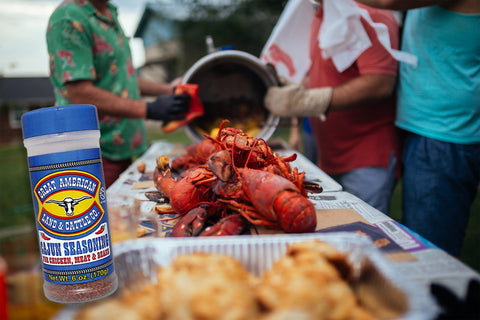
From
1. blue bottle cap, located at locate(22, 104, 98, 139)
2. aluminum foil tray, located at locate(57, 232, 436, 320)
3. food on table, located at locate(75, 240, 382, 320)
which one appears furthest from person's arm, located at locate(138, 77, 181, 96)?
food on table, located at locate(75, 240, 382, 320)

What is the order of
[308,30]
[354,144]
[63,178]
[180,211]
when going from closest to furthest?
1. [63,178]
2. [180,211]
3. [354,144]
4. [308,30]

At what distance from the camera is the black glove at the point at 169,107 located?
2109 millimetres

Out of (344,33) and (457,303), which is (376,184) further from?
(457,303)

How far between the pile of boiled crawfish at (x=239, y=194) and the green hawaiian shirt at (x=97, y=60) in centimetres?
103

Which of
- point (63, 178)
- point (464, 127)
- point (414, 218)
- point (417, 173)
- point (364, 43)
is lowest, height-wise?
point (414, 218)

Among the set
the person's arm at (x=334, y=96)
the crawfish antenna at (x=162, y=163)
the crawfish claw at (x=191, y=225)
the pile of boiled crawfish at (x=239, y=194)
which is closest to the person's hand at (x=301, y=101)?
the person's arm at (x=334, y=96)

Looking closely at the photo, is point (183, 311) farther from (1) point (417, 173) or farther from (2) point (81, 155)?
(1) point (417, 173)

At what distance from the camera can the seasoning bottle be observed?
2.30ft

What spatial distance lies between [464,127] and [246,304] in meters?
1.72

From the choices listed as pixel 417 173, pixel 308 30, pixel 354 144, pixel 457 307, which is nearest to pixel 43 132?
pixel 457 307

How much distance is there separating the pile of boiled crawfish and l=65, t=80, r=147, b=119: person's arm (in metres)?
0.87

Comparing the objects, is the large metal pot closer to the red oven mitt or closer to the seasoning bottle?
the red oven mitt

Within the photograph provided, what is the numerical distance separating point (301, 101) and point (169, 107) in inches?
32.8

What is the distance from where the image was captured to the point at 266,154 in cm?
127
